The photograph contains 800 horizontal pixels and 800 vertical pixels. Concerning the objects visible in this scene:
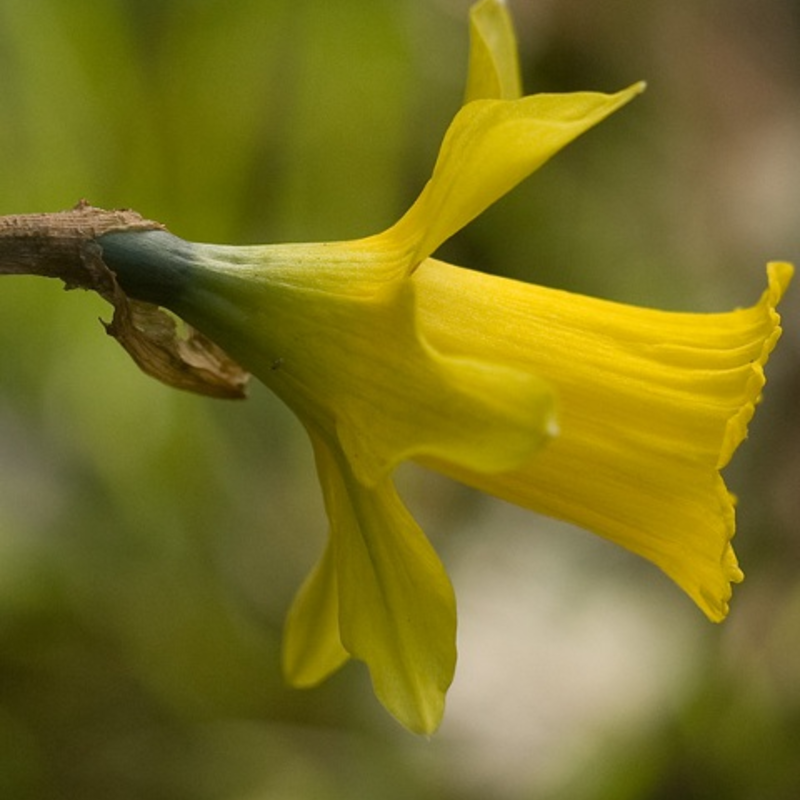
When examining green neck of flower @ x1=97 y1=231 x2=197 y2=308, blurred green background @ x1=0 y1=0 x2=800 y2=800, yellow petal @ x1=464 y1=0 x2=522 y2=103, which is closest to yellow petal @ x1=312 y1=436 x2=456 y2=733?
green neck of flower @ x1=97 y1=231 x2=197 y2=308

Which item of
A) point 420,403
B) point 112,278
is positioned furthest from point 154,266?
point 420,403

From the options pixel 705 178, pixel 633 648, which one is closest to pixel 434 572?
pixel 633 648

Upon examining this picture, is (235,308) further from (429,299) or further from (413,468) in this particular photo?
(413,468)

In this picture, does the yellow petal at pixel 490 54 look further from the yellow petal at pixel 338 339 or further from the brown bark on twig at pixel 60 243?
the brown bark on twig at pixel 60 243

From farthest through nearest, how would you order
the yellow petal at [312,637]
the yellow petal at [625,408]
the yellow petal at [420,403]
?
the yellow petal at [312,637] → the yellow petal at [625,408] → the yellow petal at [420,403]

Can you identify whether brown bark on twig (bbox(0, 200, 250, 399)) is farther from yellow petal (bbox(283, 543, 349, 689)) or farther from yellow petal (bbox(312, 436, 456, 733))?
yellow petal (bbox(283, 543, 349, 689))

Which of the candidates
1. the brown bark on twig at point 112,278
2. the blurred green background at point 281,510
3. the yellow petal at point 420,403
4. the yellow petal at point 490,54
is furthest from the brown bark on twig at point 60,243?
the blurred green background at point 281,510
